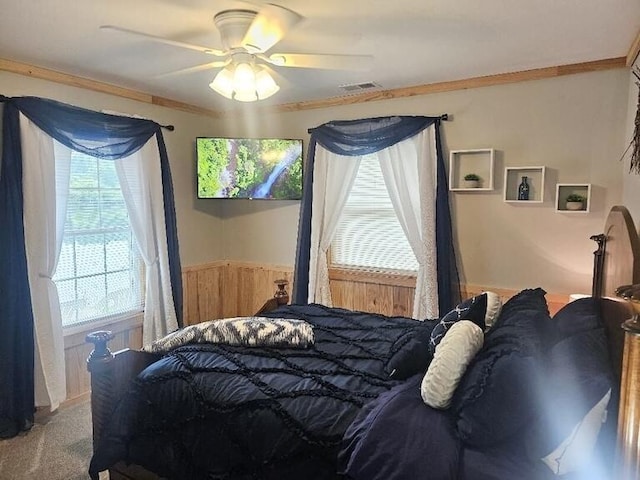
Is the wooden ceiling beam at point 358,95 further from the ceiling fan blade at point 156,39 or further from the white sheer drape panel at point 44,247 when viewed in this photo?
the ceiling fan blade at point 156,39

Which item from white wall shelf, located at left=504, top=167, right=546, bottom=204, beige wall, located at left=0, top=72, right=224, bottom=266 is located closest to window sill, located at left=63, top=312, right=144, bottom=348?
beige wall, located at left=0, top=72, right=224, bottom=266

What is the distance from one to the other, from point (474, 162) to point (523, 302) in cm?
159

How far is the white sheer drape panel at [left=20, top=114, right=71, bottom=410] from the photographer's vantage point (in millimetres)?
3158

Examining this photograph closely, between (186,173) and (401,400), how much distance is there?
3.47 metres

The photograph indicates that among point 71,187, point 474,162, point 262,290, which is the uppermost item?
point 474,162

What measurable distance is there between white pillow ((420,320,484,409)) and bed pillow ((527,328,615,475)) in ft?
1.03

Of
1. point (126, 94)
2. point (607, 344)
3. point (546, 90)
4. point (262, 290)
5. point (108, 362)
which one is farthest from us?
point (262, 290)

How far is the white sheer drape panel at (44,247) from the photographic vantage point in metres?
3.16

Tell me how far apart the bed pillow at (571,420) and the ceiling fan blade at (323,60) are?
1.74 meters

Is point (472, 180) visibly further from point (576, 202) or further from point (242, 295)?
point (242, 295)

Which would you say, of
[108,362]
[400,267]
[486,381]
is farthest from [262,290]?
[486,381]

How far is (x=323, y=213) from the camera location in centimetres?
433

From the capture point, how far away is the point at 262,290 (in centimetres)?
494

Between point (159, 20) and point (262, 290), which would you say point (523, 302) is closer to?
point (159, 20)
